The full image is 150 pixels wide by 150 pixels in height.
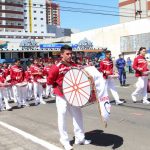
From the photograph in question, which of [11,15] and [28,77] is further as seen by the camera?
[11,15]

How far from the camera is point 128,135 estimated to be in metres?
8.55

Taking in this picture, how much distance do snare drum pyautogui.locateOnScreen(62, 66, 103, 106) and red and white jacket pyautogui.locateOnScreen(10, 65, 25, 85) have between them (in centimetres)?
782

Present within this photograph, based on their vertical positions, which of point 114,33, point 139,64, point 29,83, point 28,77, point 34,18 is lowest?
point 29,83

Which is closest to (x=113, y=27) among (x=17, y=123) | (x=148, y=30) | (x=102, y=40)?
(x=102, y=40)

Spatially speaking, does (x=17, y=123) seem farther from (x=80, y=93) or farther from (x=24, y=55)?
(x=24, y=55)

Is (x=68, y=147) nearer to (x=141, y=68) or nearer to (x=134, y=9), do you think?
(x=141, y=68)

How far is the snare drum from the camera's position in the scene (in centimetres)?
739

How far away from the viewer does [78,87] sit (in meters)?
7.51

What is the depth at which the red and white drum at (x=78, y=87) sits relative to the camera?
7.39 meters

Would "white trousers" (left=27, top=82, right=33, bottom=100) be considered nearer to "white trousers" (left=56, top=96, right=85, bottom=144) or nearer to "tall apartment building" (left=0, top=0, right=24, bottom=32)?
"white trousers" (left=56, top=96, right=85, bottom=144)

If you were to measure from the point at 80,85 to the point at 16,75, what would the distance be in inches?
316

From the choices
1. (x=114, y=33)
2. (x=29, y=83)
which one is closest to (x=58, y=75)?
(x=29, y=83)

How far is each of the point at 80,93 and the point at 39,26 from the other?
515 feet

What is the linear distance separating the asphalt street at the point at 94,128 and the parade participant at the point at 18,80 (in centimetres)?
159
